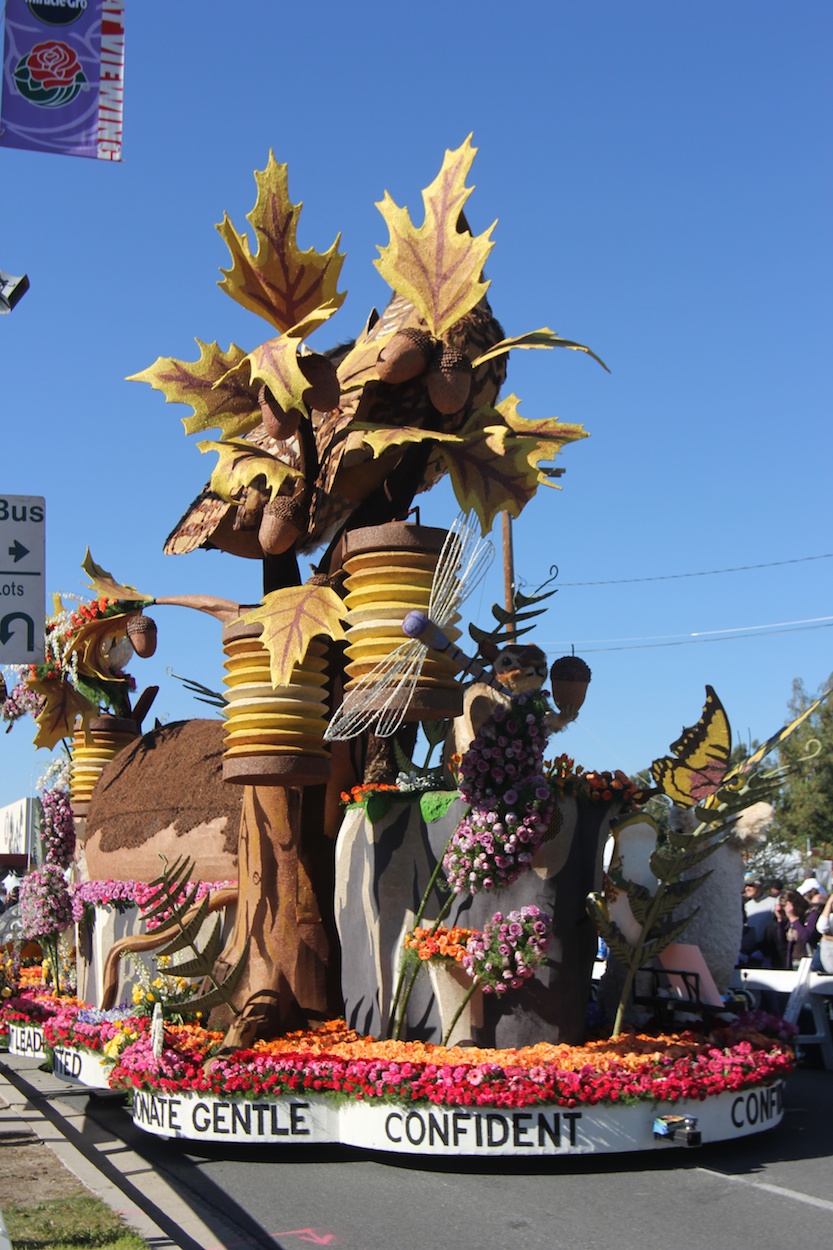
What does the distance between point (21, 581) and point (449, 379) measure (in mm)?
4433

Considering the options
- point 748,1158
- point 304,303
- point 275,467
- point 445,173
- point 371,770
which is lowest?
point 748,1158

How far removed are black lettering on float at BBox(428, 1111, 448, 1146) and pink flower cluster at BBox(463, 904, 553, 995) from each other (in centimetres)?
107

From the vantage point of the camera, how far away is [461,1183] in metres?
7.50

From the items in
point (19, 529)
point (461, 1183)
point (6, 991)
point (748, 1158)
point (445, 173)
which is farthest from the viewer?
point (6, 991)

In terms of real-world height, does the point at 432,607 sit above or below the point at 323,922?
above

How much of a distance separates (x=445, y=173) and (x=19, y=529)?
16.5ft

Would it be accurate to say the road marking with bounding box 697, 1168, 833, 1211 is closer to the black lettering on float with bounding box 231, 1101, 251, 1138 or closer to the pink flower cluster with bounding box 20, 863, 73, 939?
the black lettering on float with bounding box 231, 1101, 251, 1138

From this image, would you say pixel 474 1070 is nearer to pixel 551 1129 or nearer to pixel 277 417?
pixel 551 1129

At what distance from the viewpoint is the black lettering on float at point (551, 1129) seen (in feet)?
25.0

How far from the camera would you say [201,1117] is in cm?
812

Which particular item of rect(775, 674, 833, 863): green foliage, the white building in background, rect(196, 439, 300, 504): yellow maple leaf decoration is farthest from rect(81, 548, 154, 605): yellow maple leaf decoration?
rect(775, 674, 833, 863): green foliage

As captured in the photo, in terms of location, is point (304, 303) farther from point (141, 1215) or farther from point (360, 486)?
point (141, 1215)

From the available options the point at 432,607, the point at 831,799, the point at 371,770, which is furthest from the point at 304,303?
the point at 831,799

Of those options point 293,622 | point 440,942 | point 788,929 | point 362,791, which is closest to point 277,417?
point 293,622
